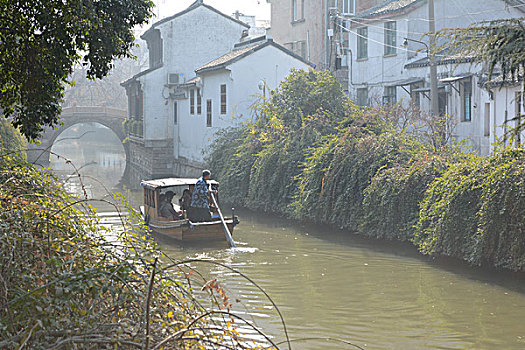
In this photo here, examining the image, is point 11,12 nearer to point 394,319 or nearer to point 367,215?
point 394,319

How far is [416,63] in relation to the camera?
88.8 feet

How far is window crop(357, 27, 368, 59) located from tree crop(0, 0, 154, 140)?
947 inches

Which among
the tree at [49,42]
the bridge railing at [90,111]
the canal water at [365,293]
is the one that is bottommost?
the canal water at [365,293]

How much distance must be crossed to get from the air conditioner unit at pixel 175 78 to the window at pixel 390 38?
11.4 meters

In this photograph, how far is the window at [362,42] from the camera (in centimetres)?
A: 3139

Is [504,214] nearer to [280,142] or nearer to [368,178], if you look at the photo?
[368,178]

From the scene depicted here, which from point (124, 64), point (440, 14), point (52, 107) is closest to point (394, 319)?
point (52, 107)

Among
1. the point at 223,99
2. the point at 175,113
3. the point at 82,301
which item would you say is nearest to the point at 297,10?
the point at 175,113

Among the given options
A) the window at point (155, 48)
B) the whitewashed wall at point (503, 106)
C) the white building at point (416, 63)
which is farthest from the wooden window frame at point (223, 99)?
the whitewashed wall at point (503, 106)

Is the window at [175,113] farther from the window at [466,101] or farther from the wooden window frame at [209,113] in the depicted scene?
the window at [466,101]

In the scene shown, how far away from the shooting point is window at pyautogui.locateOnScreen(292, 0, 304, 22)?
3969 centimetres

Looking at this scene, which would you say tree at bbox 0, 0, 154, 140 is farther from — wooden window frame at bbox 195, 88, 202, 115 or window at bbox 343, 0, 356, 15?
window at bbox 343, 0, 356, 15

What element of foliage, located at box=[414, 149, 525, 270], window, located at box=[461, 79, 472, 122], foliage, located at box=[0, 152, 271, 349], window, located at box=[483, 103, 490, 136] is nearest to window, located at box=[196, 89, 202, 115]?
window, located at box=[461, 79, 472, 122]

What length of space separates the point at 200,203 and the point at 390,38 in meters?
15.4
